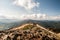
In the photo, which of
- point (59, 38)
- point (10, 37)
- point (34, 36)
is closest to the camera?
point (10, 37)

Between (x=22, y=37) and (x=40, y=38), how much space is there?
384 inches

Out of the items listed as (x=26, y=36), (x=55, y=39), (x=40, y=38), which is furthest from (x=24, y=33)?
(x=55, y=39)

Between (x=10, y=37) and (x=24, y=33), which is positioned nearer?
(x=10, y=37)

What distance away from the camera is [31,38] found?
233ft


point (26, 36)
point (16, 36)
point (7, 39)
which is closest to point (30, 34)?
point (26, 36)

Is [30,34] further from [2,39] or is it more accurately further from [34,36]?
[2,39]

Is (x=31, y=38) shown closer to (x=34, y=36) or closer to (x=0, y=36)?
(x=34, y=36)

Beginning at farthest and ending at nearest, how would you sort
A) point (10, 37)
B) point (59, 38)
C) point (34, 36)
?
point (59, 38) → point (34, 36) → point (10, 37)

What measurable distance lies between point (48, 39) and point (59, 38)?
1001 cm

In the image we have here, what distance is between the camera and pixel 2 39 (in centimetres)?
7012

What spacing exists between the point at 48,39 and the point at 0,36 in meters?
27.2

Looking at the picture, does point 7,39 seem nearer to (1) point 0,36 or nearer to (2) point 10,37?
(2) point 10,37

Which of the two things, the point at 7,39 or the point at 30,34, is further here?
the point at 30,34

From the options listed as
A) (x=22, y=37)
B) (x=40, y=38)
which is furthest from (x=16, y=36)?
(x=40, y=38)
